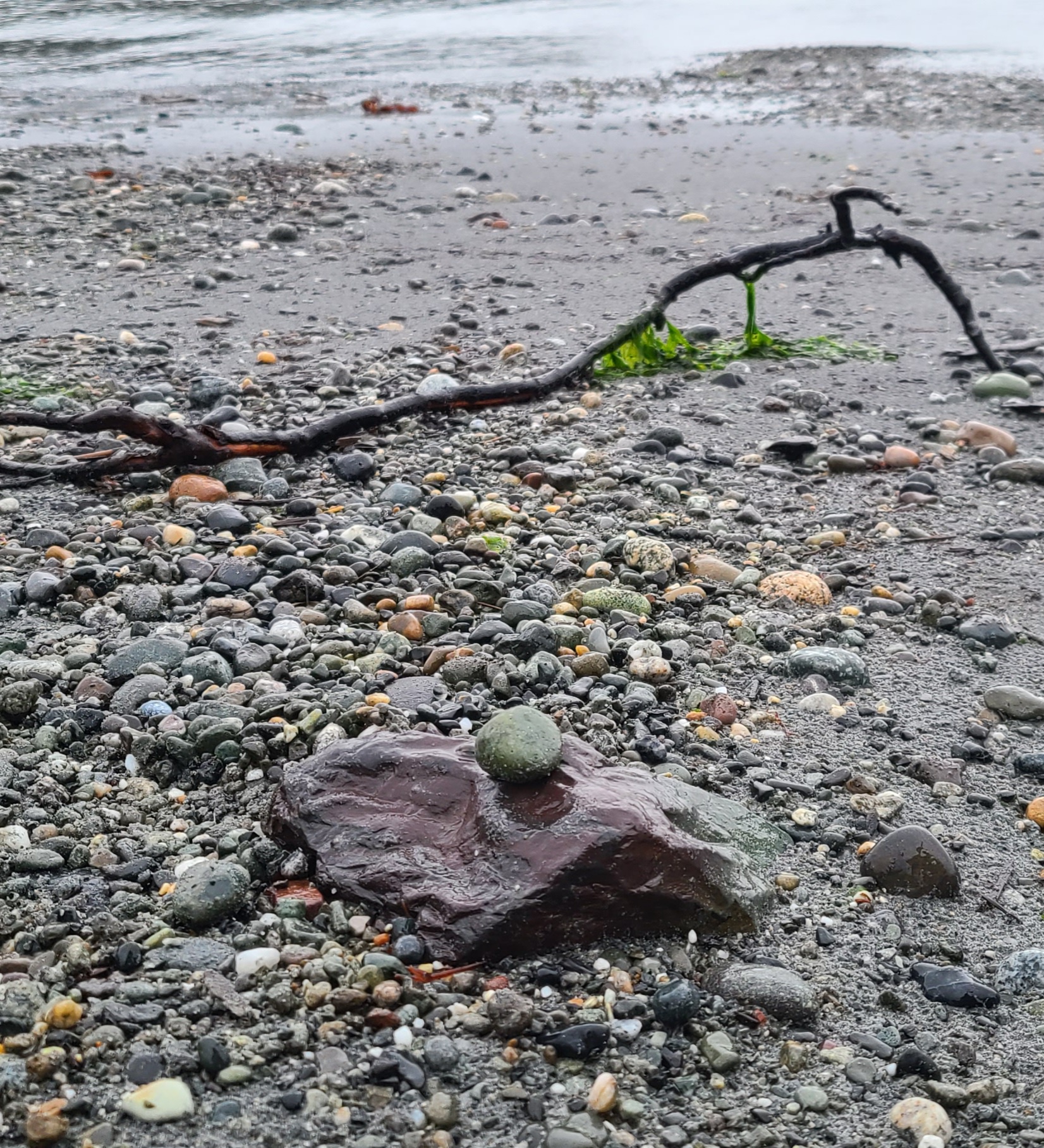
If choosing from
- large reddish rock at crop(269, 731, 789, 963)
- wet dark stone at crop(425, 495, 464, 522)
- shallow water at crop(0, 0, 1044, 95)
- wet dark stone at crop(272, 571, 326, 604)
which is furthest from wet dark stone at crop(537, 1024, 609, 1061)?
shallow water at crop(0, 0, 1044, 95)

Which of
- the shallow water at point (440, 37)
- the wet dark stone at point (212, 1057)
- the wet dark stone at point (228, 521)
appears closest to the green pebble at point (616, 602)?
the wet dark stone at point (228, 521)

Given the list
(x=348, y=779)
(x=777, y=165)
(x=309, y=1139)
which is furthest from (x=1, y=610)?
(x=777, y=165)

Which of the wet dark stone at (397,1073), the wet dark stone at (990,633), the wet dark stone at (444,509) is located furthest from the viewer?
the wet dark stone at (444,509)

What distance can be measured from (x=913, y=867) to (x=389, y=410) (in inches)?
111

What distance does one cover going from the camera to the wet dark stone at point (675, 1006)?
2.06 m

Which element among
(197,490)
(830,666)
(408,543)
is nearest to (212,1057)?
(830,666)

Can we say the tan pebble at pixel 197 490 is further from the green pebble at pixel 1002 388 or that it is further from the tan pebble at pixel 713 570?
the green pebble at pixel 1002 388

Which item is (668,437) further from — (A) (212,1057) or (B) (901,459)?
(A) (212,1057)

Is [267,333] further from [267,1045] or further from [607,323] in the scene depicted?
[267,1045]

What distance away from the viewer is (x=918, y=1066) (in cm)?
201

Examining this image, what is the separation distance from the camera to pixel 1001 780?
9.09 feet

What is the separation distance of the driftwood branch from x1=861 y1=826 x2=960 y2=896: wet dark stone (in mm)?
2701

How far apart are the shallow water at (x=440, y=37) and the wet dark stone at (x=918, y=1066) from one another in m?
13.3

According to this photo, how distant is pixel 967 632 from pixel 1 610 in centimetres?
269
